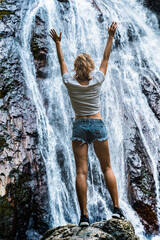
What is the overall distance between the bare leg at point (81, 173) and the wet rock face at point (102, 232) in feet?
0.65

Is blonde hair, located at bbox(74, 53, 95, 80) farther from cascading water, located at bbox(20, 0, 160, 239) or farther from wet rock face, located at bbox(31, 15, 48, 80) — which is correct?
wet rock face, located at bbox(31, 15, 48, 80)

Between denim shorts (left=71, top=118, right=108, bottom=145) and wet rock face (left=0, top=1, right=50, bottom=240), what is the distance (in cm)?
256

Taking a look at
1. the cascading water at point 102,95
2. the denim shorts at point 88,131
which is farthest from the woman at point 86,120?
the cascading water at point 102,95

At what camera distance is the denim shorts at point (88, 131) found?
3.17m

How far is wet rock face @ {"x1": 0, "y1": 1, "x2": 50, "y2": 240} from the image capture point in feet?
16.8

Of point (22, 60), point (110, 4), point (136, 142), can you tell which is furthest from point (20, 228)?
point (110, 4)

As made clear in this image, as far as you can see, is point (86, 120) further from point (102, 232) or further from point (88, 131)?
point (102, 232)

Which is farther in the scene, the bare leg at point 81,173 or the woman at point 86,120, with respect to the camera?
the woman at point 86,120

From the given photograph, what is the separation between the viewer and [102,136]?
3203mm

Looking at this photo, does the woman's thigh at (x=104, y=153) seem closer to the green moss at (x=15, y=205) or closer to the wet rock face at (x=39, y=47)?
the green moss at (x=15, y=205)

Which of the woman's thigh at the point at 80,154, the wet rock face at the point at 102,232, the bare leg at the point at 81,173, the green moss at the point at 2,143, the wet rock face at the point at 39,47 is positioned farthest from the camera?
the wet rock face at the point at 39,47

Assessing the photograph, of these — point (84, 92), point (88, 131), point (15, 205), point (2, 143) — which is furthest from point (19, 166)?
point (84, 92)

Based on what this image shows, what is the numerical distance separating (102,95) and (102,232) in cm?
555

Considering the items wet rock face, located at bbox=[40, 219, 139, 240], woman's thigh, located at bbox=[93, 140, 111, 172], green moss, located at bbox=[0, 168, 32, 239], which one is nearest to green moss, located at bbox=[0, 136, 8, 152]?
green moss, located at bbox=[0, 168, 32, 239]
